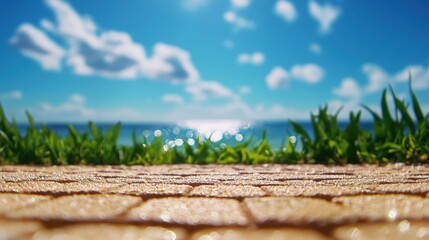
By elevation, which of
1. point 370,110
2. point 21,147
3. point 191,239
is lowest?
point 191,239

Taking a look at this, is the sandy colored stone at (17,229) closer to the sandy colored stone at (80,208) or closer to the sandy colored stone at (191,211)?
the sandy colored stone at (80,208)

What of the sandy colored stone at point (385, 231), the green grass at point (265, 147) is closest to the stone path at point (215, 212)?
the sandy colored stone at point (385, 231)

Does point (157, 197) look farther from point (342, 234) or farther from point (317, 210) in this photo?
point (342, 234)

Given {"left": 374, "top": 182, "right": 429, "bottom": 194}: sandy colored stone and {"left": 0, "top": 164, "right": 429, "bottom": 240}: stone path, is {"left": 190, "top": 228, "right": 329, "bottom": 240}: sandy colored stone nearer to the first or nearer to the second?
{"left": 0, "top": 164, "right": 429, "bottom": 240}: stone path

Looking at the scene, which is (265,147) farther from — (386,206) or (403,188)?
(386,206)

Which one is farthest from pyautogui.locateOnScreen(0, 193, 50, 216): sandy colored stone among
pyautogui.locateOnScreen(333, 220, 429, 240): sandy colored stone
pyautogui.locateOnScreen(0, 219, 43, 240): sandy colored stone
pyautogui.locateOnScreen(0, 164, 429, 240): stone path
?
pyautogui.locateOnScreen(333, 220, 429, 240): sandy colored stone

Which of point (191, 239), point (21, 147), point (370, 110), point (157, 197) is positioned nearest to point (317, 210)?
point (191, 239)

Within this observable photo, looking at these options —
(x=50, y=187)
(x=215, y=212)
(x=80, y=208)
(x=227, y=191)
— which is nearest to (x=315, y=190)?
(x=227, y=191)
